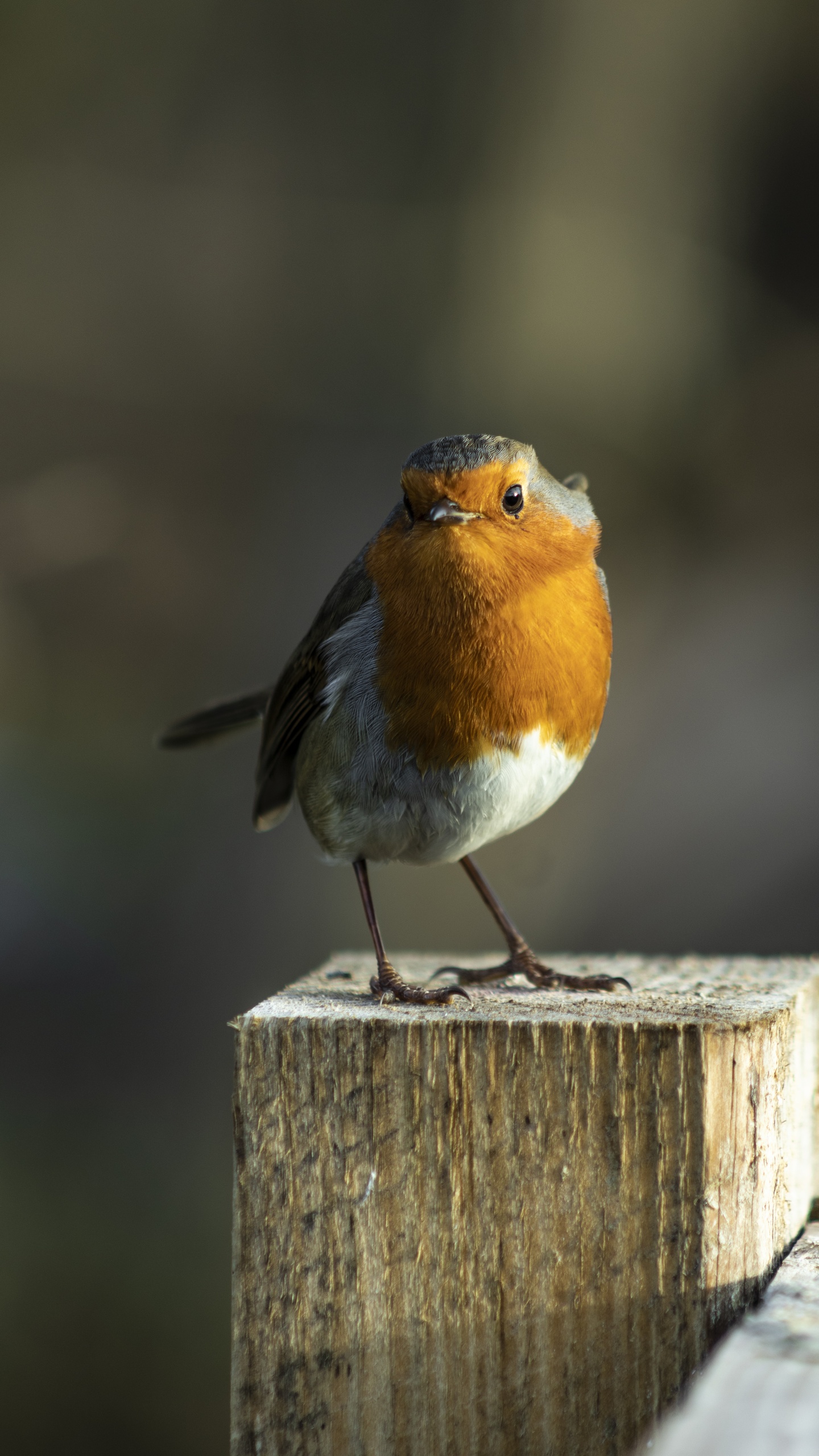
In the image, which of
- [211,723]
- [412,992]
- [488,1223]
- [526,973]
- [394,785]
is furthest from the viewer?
[211,723]

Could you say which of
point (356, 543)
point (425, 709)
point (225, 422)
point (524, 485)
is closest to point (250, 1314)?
point (425, 709)

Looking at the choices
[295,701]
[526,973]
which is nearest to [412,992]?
[526,973]

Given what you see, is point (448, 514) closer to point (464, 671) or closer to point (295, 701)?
point (464, 671)

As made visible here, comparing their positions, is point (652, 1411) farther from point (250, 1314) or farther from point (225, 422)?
point (225, 422)

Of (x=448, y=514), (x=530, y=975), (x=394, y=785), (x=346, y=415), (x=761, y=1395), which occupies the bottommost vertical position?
(x=761, y=1395)

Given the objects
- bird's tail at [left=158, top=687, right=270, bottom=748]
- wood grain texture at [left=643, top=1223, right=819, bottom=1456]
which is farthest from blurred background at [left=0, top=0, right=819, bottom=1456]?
wood grain texture at [left=643, top=1223, right=819, bottom=1456]

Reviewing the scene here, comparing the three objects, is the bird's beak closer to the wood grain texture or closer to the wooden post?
the wooden post

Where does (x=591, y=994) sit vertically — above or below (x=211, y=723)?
below

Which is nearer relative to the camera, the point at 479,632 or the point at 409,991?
the point at 409,991
